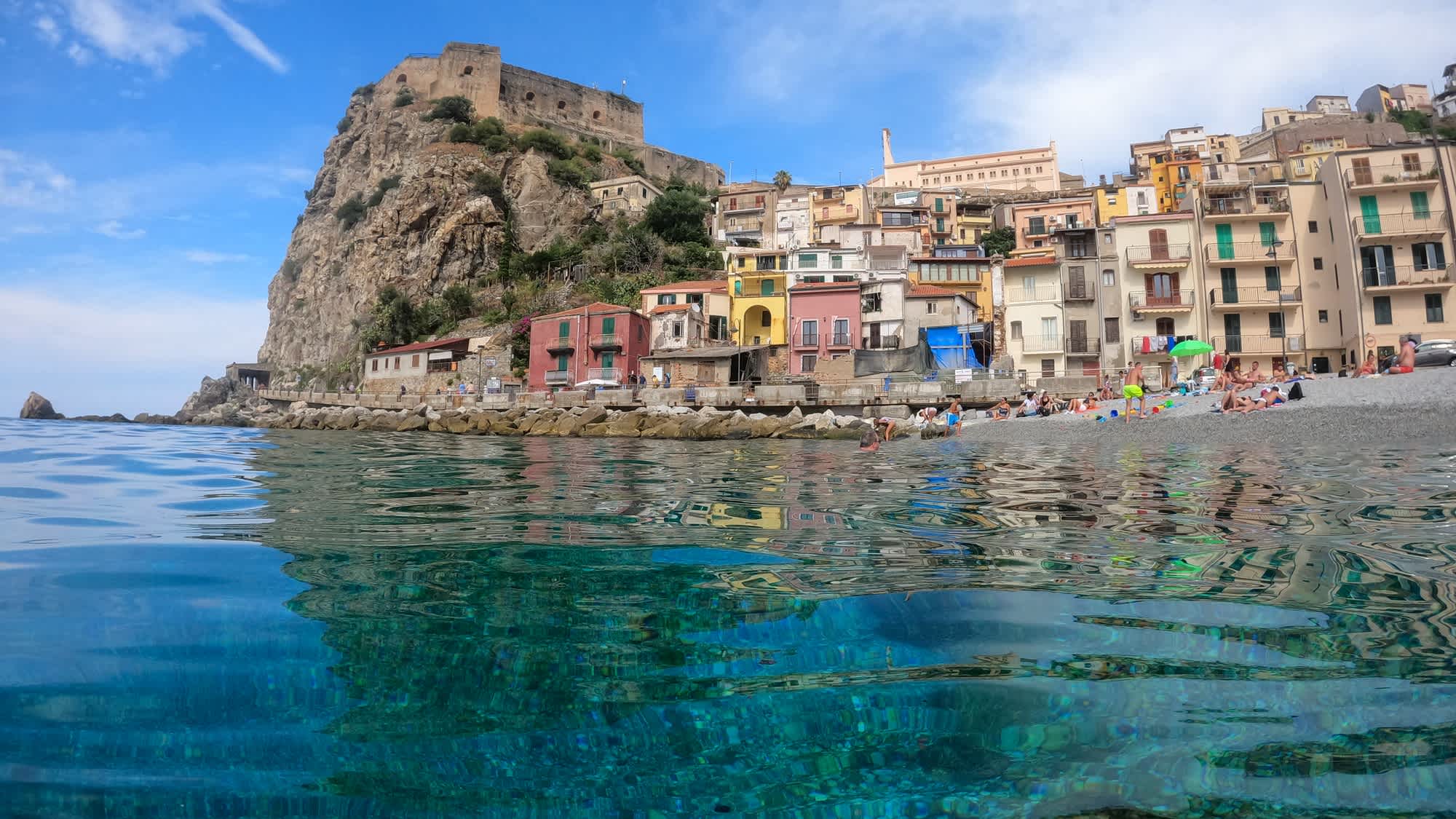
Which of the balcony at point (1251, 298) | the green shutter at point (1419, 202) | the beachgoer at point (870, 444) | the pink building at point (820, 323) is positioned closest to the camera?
the beachgoer at point (870, 444)

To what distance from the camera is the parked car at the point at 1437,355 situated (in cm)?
2209

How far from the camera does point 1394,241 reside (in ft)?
103

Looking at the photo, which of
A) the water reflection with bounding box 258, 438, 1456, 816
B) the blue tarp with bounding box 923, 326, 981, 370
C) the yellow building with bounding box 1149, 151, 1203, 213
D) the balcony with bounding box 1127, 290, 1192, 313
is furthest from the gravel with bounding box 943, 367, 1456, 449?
the yellow building with bounding box 1149, 151, 1203, 213

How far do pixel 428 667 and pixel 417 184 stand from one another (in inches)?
2386

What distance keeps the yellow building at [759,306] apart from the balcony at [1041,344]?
1265 cm

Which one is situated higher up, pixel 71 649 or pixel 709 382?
pixel 709 382

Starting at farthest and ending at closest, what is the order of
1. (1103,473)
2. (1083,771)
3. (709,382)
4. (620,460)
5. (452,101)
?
(452,101) → (709,382) → (620,460) → (1103,473) → (1083,771)

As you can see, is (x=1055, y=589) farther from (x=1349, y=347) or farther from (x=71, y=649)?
(x=1349, y=347)

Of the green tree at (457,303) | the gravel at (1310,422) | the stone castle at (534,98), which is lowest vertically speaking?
the gravel at (1310,422)

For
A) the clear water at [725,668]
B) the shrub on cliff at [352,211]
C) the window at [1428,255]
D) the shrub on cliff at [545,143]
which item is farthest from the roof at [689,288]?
the shrub on cliff at [352,211]

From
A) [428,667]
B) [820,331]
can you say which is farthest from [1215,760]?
[820,331]

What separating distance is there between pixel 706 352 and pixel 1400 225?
31843 mm

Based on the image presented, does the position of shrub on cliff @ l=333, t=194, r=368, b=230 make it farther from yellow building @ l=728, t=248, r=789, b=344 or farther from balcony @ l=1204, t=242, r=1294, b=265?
balcony @ l=1204, t=242, r=1294, b=265

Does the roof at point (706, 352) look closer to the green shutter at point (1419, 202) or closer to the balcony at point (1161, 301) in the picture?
the balcony at point (1161, 301)
